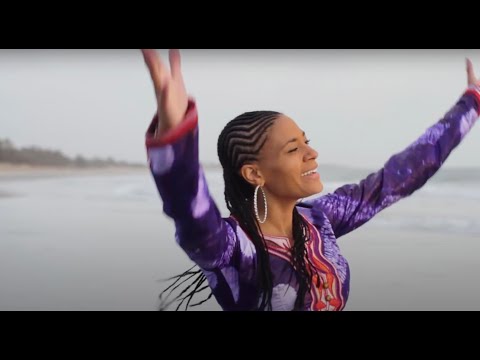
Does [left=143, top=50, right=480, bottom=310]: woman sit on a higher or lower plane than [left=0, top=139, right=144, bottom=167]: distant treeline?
lower

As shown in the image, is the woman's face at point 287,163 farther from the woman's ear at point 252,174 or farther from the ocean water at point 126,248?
the ocean water at point 126,248

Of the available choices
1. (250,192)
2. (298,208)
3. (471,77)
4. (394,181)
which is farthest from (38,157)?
A: (471,77)

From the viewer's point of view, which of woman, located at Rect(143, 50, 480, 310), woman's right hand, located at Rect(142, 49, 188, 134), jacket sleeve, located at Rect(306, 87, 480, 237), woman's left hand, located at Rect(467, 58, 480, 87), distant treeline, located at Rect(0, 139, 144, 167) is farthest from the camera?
distant treeline, located at Rect(0, 139, 144, 167)

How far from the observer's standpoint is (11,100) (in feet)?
7.20

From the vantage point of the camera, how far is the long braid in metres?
1.76

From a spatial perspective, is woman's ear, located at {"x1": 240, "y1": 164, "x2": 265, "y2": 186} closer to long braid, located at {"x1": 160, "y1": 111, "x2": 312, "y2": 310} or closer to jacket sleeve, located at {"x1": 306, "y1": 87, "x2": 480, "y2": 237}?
long braid, located at {"x1": 160, "y1": 111, "x2": 312, "y2": 310}

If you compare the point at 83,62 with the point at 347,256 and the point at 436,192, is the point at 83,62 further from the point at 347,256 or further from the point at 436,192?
the point at 436,192

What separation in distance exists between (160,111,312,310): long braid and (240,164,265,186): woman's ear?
0.01 meters

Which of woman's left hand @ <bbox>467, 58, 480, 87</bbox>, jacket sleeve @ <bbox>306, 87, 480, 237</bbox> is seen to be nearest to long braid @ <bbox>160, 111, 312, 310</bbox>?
jacket sleeve @ <bbox>306, 87, 480, 237</bbox>

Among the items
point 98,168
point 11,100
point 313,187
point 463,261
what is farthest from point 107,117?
point 463,261

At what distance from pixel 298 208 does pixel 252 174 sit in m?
0.23

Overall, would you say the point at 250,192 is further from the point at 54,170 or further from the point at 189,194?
the point at 54,170
